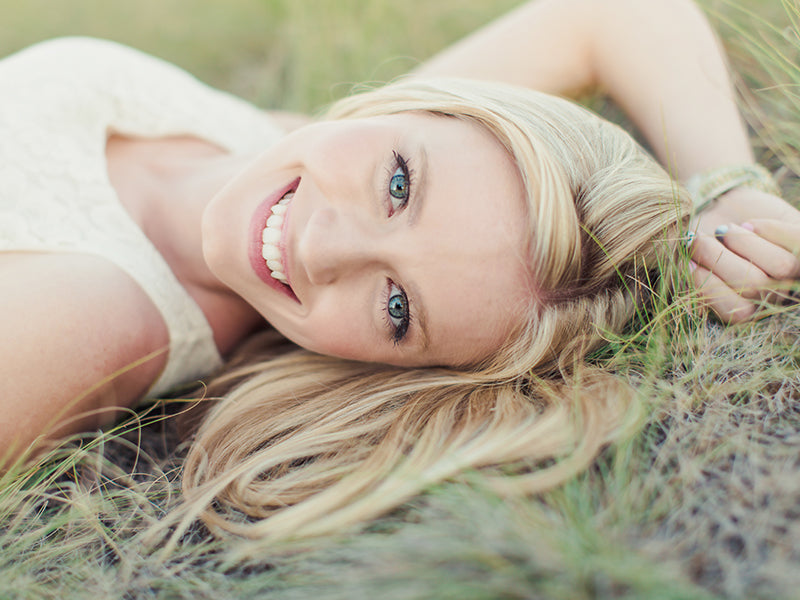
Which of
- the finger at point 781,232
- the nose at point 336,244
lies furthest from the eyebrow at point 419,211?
the finger at point 781,232

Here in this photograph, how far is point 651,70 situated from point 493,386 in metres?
1.58

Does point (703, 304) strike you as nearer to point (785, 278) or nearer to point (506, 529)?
point (785, 278)

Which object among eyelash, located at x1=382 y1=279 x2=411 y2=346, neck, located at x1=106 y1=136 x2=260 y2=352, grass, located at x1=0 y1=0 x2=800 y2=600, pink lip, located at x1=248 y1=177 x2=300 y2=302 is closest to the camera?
grass, located at x1=0 y1=0 x2=800 y2=600

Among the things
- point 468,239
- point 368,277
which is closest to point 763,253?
point 468,239

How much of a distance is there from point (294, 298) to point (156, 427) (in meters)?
0.76

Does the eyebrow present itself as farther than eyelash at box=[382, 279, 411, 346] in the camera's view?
No

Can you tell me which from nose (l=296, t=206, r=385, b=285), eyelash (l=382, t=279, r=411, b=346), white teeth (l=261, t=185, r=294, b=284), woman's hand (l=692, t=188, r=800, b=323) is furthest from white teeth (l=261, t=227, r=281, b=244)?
woman's hand (l=692, t=188, r=800, b=323)

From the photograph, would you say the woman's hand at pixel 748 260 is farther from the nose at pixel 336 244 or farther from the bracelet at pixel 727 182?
the nose at pixel 336 244

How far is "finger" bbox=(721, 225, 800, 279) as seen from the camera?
60.7 inches

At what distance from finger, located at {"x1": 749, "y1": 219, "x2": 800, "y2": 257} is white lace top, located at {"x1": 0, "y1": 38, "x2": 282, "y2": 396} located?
6.08ft

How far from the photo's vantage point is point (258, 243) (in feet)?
5.77

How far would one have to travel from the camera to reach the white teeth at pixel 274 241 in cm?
176

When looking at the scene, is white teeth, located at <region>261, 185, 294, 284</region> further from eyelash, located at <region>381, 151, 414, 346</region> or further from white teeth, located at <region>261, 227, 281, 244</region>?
eyelash, located at <region>381, 151, 414, 346</region>

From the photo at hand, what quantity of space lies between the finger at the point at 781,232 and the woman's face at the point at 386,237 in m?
0.71
